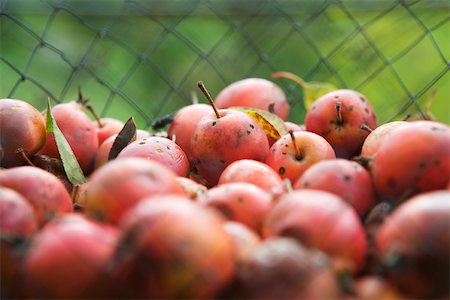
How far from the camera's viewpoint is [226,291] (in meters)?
0.69

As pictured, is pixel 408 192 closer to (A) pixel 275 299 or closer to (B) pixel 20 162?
(A) pixel 275 299

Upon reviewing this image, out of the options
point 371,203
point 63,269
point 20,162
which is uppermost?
point 371,203

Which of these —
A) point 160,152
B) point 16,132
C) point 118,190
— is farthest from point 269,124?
point 118,190

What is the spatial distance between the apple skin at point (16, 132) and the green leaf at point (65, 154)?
21 mm

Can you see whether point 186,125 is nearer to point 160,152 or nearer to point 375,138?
point 160,152

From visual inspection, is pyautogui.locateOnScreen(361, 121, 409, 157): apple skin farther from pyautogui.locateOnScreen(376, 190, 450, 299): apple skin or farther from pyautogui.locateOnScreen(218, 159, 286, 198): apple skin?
pyautogui.locateOnScreen(376, 190, 450, 299): apple skin

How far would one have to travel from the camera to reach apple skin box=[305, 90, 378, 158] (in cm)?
125

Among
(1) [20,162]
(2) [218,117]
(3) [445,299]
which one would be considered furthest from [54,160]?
(3) [445,299]

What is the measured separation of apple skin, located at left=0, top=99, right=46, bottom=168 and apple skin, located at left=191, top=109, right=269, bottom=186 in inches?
10.7

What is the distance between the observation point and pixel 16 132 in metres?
1.15

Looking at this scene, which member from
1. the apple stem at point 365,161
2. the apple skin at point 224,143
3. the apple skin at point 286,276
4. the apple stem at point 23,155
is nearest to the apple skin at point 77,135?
the apple stem at point 23,155

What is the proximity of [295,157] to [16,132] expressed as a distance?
0.46 m

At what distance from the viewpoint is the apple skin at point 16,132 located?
115cm

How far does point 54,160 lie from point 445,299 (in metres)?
0.75
